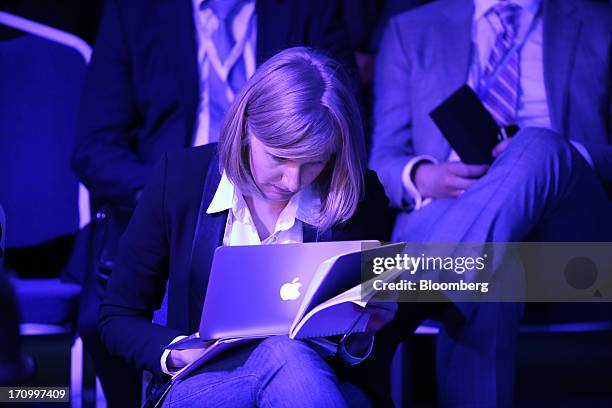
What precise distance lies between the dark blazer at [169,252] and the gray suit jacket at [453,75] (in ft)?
3.00

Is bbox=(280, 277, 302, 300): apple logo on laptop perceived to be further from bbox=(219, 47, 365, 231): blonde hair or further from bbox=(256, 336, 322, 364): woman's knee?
bbox=(219, 47, 365, 231): blonde hair

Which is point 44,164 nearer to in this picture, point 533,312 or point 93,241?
point 93,241

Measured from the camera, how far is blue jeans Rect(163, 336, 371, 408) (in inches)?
63.0

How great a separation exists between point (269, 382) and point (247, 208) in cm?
40

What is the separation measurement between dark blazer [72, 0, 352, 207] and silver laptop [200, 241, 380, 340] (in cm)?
100

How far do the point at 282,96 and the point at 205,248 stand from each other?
326 millimetres

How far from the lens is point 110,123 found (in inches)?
103

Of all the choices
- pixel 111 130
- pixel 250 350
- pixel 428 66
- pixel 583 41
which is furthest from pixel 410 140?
pixel 250 350

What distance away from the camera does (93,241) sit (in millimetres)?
2459

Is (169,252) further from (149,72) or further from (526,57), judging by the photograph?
(526,57)

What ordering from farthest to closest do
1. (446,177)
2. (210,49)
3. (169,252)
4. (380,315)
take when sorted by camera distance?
(210,49) < (446,177) < (169,252) < (380,315)

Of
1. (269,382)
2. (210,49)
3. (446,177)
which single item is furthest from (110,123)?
(269,382)

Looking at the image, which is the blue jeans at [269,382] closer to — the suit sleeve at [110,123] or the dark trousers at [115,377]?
the dark trousers at [115,377]

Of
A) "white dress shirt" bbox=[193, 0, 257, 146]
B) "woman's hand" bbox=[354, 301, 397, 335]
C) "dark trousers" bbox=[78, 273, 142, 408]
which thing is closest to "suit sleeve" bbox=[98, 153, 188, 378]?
"dark trousers" bbox=[78, 273, 142, 408]
